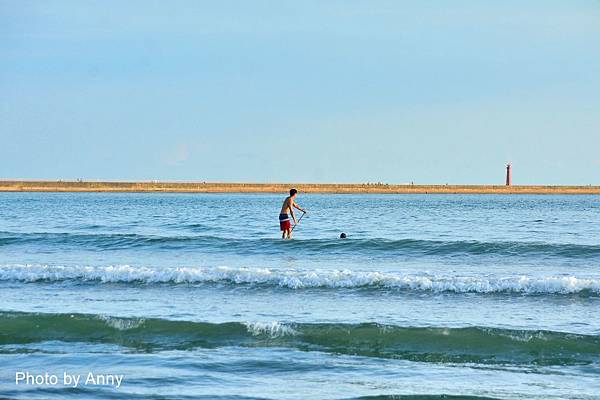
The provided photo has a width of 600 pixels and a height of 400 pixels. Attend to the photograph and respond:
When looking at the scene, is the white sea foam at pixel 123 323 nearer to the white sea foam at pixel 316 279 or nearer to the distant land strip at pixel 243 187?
the white sea foam at pixel 316 279

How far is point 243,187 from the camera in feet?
403

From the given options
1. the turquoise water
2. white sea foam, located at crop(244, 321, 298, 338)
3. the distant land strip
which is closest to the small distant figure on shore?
the turquoise water

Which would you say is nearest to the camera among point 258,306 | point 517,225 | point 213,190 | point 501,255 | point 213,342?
point 213,342

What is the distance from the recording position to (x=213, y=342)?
11820mm

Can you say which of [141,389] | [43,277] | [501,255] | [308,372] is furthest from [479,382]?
[501,255]

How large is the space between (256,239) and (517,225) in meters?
13.3

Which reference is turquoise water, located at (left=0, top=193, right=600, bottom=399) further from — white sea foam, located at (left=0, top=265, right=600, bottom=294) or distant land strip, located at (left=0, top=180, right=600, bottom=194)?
distant land strip, located at (left=0, top=180, right=600, bottom=194)

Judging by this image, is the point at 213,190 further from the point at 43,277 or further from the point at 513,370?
the point at 513,370

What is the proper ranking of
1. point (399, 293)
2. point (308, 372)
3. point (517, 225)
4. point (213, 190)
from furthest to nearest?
point (213, 190) < point (517, 225) < point (399, 293) < point (308, 372)

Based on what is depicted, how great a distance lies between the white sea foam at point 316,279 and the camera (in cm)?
1586

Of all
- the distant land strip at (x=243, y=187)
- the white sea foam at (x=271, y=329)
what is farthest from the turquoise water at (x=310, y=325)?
the distant land strip at (x=243, y=187)

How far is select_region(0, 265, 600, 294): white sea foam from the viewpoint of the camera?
1586 centimetres

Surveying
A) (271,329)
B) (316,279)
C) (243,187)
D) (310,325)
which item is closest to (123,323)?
(271,329)

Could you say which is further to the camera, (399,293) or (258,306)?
(399,293)
